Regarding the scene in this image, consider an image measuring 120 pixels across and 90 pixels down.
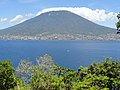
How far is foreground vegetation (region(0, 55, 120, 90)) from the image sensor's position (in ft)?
69.8

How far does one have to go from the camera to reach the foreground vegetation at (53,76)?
69.8 feet

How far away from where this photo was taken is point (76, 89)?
728 inches

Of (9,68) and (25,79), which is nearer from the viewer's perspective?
(9,68)

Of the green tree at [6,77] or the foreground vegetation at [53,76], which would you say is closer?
the foreground vegetation at [53,76]

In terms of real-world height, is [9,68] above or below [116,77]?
above

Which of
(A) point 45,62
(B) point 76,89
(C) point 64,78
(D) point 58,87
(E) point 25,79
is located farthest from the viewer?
(E) point 25,79

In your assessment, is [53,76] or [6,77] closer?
[53,76]

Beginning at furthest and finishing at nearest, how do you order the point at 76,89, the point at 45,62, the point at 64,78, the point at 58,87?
the point at 45,62 → the point at 64,78 → the point at 58,87 → the point at 76,89

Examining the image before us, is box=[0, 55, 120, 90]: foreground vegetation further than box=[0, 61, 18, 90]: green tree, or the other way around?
box=[0, 61, 18, 90]: green tree

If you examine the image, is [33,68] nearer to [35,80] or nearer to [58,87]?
[35,80]

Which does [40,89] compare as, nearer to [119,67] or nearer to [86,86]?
[86,86]

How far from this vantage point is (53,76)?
22.4 m

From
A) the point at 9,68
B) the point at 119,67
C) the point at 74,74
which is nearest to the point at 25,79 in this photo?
the point at 9,68

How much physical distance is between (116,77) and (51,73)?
5.61 metres
